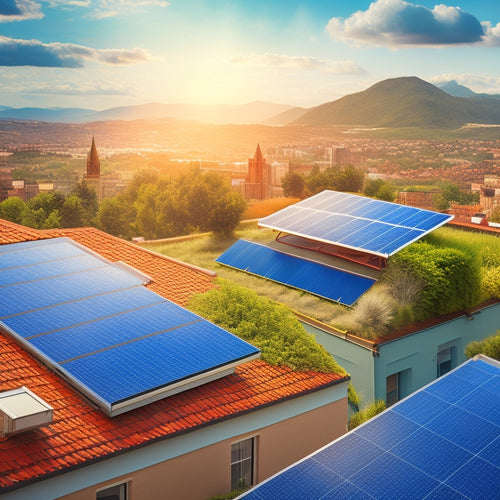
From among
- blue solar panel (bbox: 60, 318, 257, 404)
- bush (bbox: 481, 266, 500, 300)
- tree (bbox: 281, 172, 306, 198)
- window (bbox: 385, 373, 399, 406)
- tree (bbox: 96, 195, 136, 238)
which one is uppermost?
blue solar panel (bbox: 60, 318, 257, 404)

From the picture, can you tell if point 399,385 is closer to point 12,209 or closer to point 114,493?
point 114,493

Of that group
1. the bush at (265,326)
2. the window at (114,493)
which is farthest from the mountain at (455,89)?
the window at (114,493)

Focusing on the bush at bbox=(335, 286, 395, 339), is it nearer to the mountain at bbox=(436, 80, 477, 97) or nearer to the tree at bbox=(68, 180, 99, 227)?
the tree at bbox=(68, 180, 99, 227)

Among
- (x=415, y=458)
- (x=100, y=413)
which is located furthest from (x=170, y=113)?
(x=415, y=458)

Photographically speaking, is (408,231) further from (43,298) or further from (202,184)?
(202,184)

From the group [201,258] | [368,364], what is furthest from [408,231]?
[201,258]

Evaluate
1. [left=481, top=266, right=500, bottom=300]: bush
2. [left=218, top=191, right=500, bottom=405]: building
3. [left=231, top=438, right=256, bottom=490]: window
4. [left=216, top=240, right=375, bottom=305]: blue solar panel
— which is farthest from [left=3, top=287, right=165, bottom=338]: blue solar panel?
[left=481, top=266, right=500, bottom=300]: bush

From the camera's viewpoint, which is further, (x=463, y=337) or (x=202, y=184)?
(x=202, y=184)
